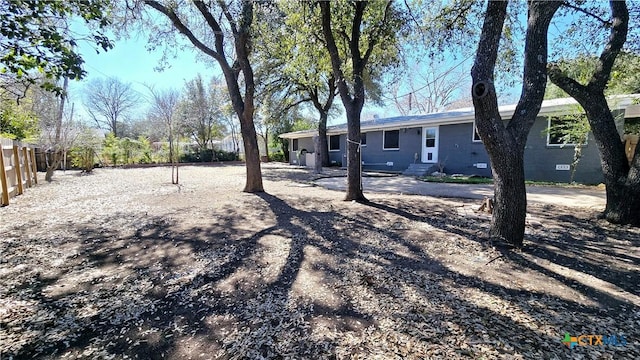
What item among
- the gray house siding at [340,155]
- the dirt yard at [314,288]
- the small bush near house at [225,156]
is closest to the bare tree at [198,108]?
the small bush near house at [225,156]

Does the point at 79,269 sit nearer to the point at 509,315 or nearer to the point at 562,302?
the point at 509,315

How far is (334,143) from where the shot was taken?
17.5 metres

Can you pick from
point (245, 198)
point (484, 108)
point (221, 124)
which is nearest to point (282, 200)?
point (245, 198)

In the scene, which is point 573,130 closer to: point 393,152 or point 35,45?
point 393,152

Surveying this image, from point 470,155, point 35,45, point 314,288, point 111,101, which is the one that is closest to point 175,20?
point 35,45

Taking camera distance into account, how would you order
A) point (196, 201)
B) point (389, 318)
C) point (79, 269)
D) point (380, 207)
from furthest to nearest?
point (196, 201), point (380, 207), point (79, 269), point (389, 318)

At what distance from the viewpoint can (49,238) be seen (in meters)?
4.11

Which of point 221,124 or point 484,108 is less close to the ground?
point 221,124

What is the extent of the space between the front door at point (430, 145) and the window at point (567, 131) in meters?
3.83

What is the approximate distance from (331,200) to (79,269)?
4748mm

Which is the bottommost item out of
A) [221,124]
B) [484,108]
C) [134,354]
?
[134,354]

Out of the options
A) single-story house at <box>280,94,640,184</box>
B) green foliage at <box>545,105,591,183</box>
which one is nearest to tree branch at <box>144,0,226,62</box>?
single-story house at <box>280,94,640,184</box>

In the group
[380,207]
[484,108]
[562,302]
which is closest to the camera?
[562,302]

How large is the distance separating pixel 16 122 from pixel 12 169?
14.4 feet
